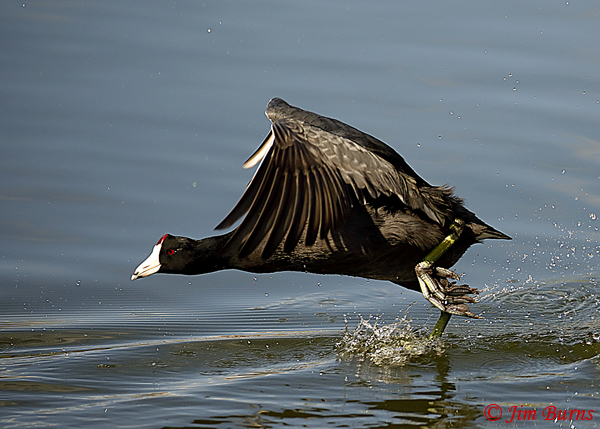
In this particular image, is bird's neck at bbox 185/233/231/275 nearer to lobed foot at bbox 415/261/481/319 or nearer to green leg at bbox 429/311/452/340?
lobed foot at bbox 415/261/481/319

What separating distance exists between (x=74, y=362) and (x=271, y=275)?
2174 millimetres

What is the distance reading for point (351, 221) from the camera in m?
4.25

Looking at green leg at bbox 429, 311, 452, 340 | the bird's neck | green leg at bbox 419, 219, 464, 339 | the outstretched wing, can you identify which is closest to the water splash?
green leg at bbox 429, 311, 452, 340

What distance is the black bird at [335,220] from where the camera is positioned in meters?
3.56

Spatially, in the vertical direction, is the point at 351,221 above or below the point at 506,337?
above

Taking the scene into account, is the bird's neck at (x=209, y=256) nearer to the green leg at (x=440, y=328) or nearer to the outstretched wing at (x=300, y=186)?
the outstretched wing at (x=300, y=186)

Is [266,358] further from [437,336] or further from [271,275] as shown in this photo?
[271,275]

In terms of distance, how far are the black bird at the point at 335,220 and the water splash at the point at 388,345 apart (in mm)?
306

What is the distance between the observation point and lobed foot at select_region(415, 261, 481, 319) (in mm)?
4270

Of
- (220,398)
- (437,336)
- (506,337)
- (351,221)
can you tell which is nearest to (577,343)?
(506,337)

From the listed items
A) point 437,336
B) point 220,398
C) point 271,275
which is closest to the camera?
point 220,398

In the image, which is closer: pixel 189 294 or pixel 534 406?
A: pixel 534 406

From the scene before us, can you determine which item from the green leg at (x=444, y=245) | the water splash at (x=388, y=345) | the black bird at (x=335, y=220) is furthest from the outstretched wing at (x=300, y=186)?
the water splash at (x=388, y=345)

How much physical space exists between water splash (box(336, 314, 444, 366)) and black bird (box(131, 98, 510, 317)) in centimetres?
31
